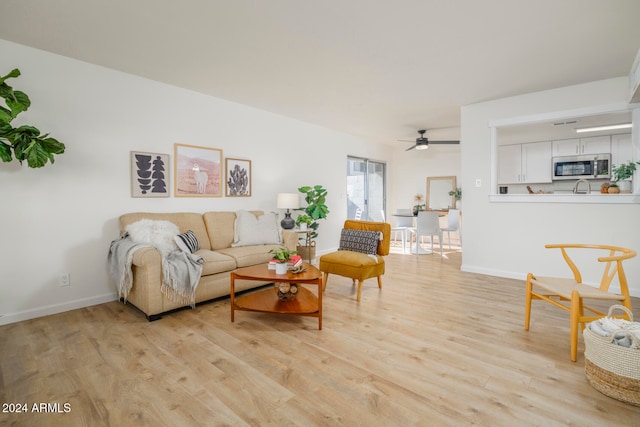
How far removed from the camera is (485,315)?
115 inches

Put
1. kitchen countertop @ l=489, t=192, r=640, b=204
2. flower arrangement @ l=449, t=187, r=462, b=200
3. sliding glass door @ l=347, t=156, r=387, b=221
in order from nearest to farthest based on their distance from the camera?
kitchen countertop @ l=489, t=192, r=640, b=204
sliding glass door @ l=347, t=156, r=387, b=221
flower arrangement @ l=449, t=187, r=462, b=200

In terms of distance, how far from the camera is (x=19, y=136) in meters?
2.39

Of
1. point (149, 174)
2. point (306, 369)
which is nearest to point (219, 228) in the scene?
point (149, 174)

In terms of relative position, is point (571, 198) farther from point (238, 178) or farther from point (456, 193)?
point (238, 178)

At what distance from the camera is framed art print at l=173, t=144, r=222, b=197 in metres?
3.87

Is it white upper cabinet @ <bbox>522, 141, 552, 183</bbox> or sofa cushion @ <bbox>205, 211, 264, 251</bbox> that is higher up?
white upper cabinet @ <bbox>522, 141, 552, 183</bbox>

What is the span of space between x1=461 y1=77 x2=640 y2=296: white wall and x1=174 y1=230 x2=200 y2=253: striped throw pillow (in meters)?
3.94

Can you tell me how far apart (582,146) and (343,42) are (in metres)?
6.31

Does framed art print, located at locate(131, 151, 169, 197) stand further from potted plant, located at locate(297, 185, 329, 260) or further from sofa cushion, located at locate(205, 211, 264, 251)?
potted plant, located at locate(297, 185, 329, 260)

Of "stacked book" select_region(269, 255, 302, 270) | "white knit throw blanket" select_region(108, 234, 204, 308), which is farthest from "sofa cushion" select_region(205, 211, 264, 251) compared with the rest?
"stacked book" select_region(269, 255, 302, 270)

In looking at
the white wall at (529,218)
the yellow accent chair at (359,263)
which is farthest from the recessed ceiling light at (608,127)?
the yellow accent chair at (359,263)

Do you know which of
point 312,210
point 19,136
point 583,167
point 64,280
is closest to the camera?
point 19,136

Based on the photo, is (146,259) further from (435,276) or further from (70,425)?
(435,276)

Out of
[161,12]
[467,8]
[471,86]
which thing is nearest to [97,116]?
[161,12]
